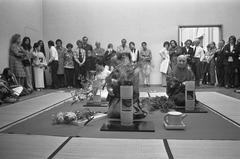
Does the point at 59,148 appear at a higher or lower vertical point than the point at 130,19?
lower

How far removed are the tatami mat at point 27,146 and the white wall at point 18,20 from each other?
17.8 feet

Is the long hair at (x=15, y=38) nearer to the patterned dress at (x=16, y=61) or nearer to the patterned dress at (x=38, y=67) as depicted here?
the patterned dress at (x=16, y=61)

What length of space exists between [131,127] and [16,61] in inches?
219

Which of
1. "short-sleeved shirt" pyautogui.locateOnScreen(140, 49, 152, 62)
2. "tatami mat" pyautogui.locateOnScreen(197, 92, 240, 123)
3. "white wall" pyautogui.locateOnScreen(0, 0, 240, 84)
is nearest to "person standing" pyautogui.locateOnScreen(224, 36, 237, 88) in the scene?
"white wall" pyautogui.locateOnScreen(0, 0, 240, 84)

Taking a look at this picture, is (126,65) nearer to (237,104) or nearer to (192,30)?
(237,104)

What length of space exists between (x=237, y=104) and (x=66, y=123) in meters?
3.38

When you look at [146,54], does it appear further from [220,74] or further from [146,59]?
[220,74]

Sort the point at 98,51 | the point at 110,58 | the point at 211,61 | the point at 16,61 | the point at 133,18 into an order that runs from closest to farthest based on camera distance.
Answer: the point at 16,61 → the point at 110,58 → the point at 211,61 → the point at 98,51 → the point at 133,18

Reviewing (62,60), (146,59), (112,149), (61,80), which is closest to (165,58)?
(146,59)

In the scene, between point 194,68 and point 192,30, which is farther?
point 192,30

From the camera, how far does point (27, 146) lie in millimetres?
3021

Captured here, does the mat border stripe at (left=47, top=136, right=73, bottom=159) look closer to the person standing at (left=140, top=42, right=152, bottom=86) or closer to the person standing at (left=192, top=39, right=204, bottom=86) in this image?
the person standing at (left=140, top=42, right=152, bottom=86)

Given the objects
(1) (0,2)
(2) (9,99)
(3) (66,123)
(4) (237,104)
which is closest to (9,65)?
(1) (0,2)

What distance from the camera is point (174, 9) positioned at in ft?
36.9
